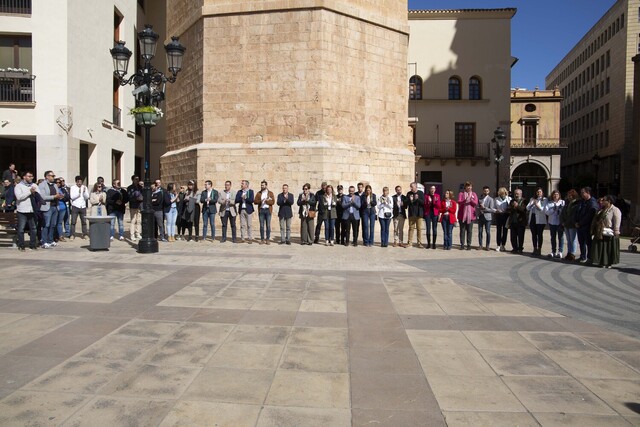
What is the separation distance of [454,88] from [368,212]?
89.8ft

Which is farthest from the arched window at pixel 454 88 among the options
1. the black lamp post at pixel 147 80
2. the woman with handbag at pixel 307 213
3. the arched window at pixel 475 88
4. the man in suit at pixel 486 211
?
the black lamp post at pixel 147 80

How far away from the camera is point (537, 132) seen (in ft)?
158

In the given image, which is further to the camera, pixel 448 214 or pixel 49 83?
pixel 49 83

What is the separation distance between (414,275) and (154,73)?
8012 millimetres

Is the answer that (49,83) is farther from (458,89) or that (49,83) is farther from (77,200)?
(458,89)

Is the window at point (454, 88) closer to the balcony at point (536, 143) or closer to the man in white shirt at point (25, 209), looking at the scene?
the balcony at point (536, 143)

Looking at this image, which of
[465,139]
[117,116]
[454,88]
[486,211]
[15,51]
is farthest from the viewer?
[465,139]

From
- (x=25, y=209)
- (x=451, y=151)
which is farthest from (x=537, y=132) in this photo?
(x=25, y=209)

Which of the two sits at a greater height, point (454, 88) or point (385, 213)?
point (454, 88)

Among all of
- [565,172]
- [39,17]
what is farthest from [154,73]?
[565,172]

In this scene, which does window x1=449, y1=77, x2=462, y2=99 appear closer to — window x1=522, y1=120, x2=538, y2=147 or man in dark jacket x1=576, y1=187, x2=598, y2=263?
window x1=522, y1=120, x2=538, y2=147

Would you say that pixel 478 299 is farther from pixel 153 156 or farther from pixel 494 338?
pixel 153 156

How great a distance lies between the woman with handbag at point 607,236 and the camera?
404 inches

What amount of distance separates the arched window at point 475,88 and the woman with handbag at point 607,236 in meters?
29.1
